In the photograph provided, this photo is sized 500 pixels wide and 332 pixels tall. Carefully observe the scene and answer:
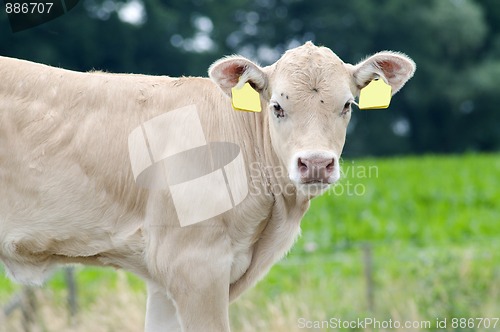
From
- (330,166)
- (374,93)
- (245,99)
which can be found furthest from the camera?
(374,93)

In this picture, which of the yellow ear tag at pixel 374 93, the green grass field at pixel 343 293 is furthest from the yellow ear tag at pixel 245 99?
the green grass field at pixel 343 293

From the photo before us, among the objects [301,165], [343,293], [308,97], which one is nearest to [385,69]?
[308,97]

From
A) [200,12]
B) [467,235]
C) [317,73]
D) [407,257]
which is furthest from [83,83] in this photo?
[200,12]

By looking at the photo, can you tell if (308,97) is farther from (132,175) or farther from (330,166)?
(132,175)

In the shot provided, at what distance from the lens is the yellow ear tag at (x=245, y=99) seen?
513 cm

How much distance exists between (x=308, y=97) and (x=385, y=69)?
28.6 inches

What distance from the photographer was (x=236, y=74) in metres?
5.24

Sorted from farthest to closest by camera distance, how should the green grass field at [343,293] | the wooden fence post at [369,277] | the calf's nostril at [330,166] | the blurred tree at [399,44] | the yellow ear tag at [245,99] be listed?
the blurred tree at [399,44] → the wooden fence post at [369,277] → the green grass field at [343,293] → the yellow ear tag at [245,99] → the calf's nostril at [330,166]

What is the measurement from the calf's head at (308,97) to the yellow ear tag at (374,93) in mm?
44

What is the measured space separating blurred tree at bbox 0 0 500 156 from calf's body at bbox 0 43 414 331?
3691cm

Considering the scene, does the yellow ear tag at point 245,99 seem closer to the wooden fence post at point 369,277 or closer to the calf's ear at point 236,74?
the calf's ear at point 236,74

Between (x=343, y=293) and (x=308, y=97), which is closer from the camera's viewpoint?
(x=308, y=97)

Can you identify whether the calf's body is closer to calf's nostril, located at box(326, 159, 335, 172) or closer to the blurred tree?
calf's nostril, located at box(326, 159, 335, 172)

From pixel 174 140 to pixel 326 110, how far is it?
3.14ft
